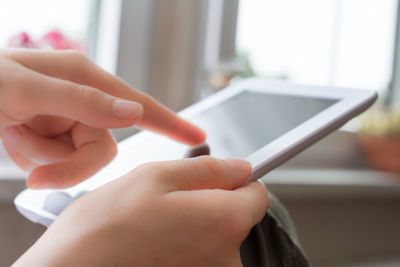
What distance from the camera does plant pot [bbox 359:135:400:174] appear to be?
44.5 inches

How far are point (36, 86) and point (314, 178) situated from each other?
28.6 inches

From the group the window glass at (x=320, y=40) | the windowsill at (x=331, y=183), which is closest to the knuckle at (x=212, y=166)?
the windowsill at (x=331, y=183)

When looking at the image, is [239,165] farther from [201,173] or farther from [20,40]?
[20,40]

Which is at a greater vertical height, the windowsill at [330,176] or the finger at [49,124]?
the finger at [49,124]

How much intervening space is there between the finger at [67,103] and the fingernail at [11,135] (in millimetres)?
45

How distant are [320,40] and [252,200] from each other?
1.05 meters

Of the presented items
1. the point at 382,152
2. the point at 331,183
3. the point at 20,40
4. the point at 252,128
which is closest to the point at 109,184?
the point at 252,128

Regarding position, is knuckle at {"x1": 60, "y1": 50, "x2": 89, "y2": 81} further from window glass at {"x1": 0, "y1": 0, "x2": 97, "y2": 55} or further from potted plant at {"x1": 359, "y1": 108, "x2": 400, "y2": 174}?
potted plant at {"x1": 359, "y1": 108, "x2": 400, "y2": 174}

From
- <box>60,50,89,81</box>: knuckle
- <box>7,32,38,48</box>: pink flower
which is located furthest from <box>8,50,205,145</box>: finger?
<box>7,32,38,48</box>: pink flower

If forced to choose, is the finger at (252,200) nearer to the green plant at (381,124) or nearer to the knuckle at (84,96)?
the knuckle at (84,96)

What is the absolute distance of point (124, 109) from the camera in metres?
0.33

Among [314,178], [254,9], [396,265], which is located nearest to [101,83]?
[314,178]

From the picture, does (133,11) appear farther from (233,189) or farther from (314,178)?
(233,189)

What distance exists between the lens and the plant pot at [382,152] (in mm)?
1130
